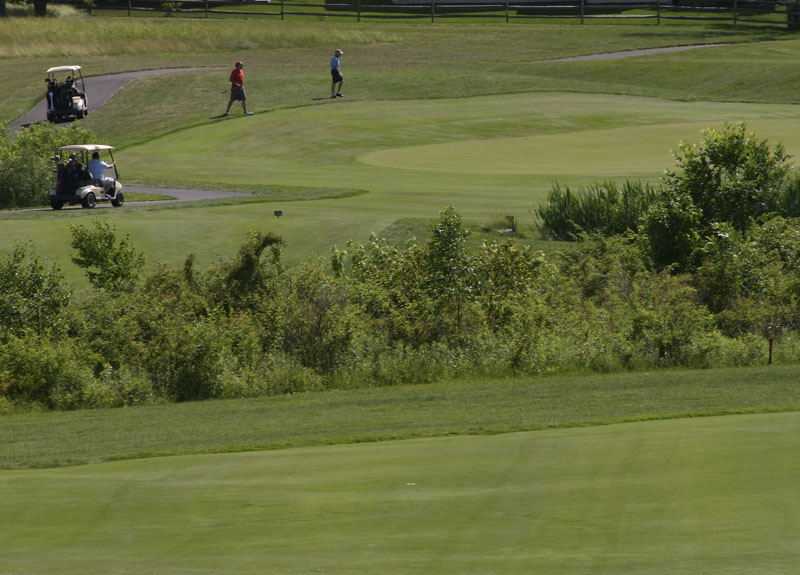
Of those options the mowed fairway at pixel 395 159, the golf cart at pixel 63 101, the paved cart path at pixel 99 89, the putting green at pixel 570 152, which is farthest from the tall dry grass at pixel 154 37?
the putting green at pixel 570 152

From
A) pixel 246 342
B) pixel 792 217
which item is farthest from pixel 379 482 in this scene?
pixel 792 217

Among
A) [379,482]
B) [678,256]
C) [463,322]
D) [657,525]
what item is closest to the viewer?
[657,525]

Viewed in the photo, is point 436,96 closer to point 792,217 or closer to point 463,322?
point 792,217

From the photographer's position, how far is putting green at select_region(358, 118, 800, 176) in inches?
1335

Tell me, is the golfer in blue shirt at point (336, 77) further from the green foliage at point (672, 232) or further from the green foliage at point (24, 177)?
the green foliage at point (672, 232)

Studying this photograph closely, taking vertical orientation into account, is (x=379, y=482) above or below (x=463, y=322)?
above

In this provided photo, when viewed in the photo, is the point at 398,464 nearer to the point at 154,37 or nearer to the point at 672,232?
the point at 672,232

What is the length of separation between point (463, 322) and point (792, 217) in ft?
28.9

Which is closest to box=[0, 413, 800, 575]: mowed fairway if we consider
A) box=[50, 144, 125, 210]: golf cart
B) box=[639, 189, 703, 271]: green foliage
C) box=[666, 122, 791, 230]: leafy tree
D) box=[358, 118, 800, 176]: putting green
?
box=[639, 189, 703, 271]: green foliage

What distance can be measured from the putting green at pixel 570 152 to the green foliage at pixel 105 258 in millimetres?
14957

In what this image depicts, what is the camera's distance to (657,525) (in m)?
6.36

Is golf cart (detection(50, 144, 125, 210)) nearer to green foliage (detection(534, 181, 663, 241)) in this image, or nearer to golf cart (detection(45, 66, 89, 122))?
green foliage (detection(534, 181, 663, 241))

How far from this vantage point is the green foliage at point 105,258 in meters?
19.9

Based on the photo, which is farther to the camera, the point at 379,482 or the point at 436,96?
the point at 436,96
